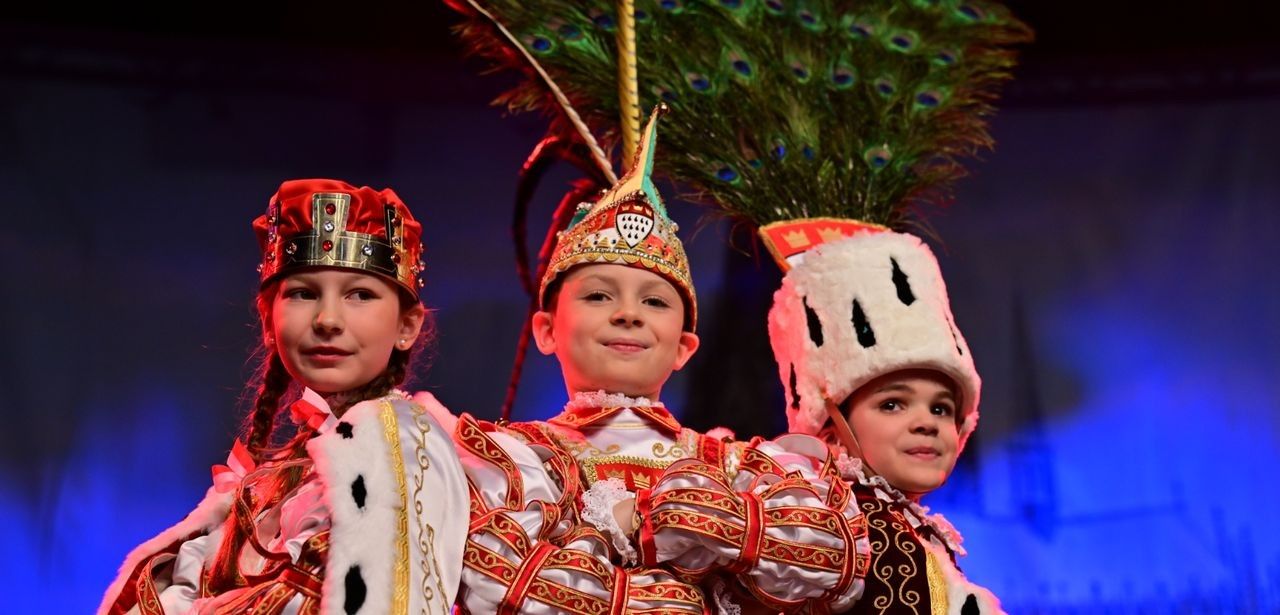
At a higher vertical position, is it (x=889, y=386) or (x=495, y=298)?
(x=495, y=298)

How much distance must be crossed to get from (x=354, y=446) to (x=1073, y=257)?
2.76 m

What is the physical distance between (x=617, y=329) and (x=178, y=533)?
2.33 feet

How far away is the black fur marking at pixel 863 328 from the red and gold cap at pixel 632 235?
270 millimetres

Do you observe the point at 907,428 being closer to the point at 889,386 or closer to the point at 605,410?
the point at 889,386

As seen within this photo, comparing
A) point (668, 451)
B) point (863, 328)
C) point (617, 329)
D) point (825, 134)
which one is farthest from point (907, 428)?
point (825, 134)

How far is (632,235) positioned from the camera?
7.30 ft

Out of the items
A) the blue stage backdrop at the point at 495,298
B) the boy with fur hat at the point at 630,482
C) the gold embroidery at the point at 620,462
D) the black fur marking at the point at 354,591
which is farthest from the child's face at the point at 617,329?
the blue stage backdrop at the point at 495,298

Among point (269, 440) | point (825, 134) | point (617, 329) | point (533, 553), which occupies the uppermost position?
point (825, 134)

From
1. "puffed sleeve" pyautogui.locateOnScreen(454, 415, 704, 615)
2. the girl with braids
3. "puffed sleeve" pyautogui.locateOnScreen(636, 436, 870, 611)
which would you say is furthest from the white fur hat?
the girl with braids

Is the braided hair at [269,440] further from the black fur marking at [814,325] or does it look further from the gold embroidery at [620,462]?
the black fur marking at [814,325]

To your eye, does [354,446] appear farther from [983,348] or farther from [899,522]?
[983,348]

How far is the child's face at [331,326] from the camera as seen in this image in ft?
6.39

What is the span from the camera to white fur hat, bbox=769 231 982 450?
228 centimetres

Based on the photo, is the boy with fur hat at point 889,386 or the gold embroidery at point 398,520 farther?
the boy with fur hat at point 889,386
